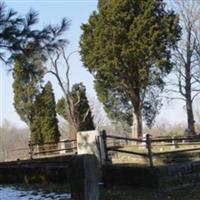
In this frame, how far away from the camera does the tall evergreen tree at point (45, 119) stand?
134 ft

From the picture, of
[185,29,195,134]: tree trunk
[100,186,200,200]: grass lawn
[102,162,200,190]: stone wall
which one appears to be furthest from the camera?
[185,29,195,134]: tree trunk

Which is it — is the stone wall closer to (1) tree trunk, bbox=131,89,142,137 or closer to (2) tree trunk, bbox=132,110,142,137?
(2) tree trunk, bbox=132,110,142,137

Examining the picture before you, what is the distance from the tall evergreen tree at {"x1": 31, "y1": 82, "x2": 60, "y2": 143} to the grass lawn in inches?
1107

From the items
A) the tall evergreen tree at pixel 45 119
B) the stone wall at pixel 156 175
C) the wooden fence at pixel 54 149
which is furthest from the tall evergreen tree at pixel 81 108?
the stone wall at pixel 156 175

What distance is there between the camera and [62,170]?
14781 mm

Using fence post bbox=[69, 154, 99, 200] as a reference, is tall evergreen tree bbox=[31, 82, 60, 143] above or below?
above

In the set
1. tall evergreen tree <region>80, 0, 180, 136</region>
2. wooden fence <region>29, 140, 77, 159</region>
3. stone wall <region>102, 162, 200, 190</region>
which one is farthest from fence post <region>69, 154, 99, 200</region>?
tall evergreen tree <region>80, 0, 180, 136</region>

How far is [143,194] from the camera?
1188 centimetres

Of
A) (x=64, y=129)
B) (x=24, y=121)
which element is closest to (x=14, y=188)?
(x=24, y=121)

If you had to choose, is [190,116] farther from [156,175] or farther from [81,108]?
[156,175]

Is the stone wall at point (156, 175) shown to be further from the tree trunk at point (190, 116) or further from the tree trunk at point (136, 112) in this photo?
the tree trunk at point (190, 116)

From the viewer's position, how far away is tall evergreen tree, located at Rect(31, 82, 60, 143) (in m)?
40.9

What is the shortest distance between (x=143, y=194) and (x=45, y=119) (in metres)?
30.0

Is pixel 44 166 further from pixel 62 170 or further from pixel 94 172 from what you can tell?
pixel 94 172
